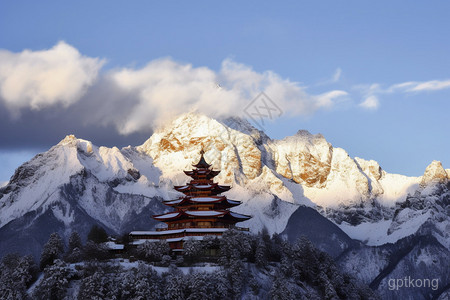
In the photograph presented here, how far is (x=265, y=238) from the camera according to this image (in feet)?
626

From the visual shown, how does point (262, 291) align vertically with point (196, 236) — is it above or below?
below

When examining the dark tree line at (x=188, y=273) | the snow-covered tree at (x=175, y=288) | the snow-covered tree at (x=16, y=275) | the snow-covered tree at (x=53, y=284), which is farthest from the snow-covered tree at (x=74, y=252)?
the snow-covered tree at (x=175, y=288)

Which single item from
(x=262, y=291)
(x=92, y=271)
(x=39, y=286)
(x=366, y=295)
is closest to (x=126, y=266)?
(x=92, y=271)

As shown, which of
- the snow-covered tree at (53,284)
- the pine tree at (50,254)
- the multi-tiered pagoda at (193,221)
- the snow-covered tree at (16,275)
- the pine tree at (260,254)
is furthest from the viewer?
the multi-tiered pagoda at (193,221)

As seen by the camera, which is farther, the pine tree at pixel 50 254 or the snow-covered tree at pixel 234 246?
the pine tree at pixel 50 254

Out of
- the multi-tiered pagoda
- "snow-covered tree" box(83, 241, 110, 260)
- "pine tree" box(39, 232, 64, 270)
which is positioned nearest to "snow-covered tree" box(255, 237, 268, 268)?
the multi-tiered pagoda

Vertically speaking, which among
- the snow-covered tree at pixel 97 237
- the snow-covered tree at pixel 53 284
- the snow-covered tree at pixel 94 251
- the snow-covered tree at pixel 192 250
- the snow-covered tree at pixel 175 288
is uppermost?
the snow-covered tree at pixel 97 237

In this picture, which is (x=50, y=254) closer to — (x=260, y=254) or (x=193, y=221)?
(x=193, y=221)

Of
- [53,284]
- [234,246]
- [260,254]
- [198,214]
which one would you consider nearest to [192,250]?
[234,246]

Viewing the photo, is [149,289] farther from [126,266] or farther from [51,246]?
[51,246]

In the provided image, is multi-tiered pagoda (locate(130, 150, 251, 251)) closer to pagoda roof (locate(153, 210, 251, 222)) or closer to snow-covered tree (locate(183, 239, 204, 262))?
pagoda roof (locate(153, 210, 251, 222))

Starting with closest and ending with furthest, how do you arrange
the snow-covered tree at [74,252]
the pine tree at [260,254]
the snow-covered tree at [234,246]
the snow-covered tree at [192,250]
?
the snow-covered tree at [234,246] → the snow-covered tree at [74,252] → the snow-covered tree at [192,250] → the pine tree at [260,254]

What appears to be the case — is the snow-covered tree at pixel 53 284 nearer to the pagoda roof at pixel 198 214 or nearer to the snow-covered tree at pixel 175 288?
the snow-covered tree at pixel 175 288

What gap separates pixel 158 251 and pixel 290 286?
95.0 ft
